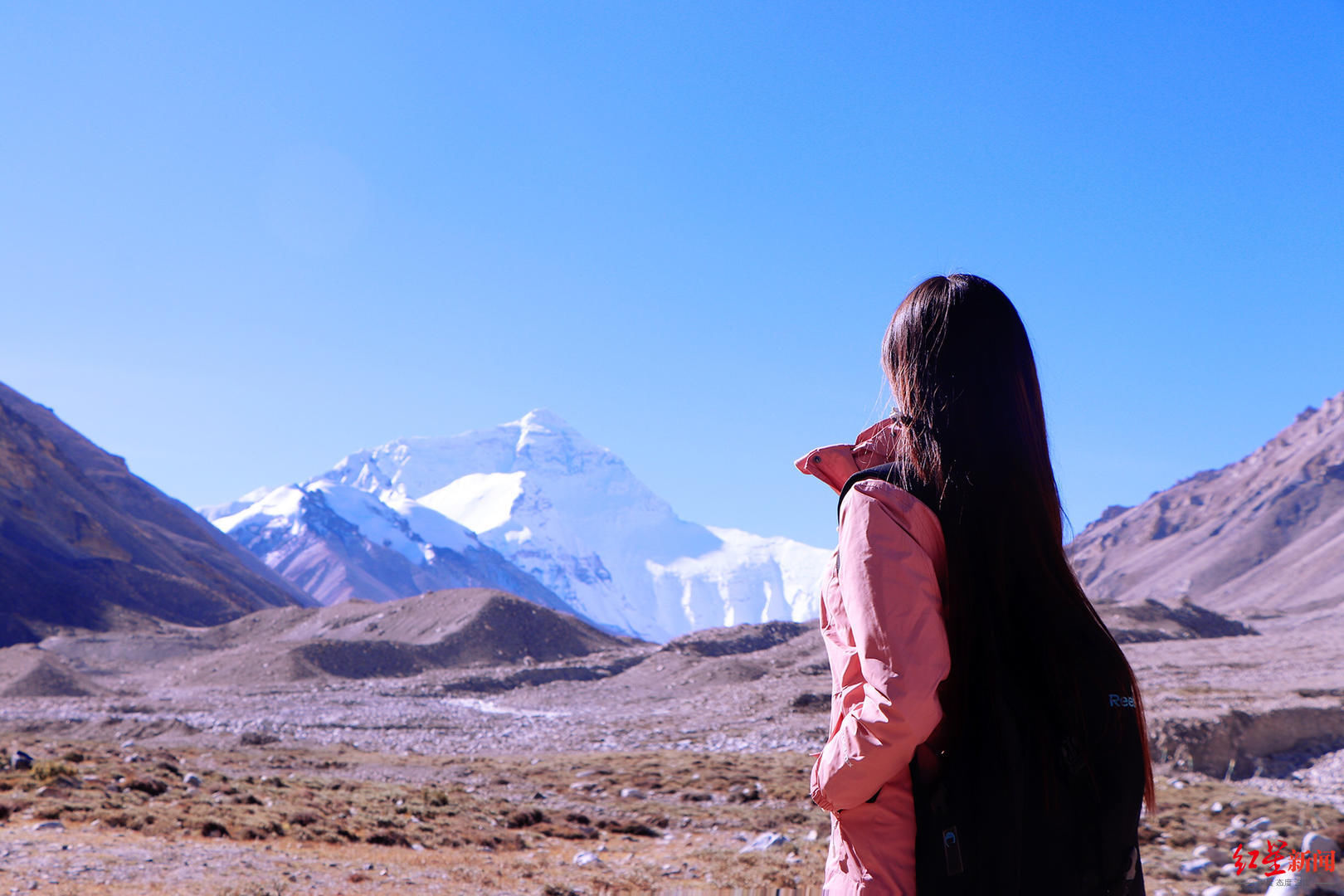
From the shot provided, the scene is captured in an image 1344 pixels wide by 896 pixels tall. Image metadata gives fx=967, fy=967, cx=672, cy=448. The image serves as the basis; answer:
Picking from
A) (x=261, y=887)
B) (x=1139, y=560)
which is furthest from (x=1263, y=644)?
(x=1139, y=560)

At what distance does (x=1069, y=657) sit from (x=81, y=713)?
119ft

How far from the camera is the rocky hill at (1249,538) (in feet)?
318

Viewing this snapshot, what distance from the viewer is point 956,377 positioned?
6.91 ft

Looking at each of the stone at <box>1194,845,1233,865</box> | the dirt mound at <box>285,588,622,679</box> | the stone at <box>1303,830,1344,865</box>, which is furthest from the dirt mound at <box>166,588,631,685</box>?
the stone at <box>1303,830,1344,865</box>

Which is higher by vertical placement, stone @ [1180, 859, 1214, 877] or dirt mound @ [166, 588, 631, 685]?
stone @ [1180, 859, 1214, 877]

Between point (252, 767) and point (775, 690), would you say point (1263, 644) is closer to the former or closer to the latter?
point (775, 690)

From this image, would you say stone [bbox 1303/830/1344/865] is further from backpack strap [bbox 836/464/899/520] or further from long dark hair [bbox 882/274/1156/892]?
backpack strap [bbox 836/464/899/520]

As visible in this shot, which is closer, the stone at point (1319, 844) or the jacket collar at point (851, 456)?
the jacket collar at point (851, 456)

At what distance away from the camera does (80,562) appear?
79062mm

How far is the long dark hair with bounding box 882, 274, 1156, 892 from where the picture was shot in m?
1.87

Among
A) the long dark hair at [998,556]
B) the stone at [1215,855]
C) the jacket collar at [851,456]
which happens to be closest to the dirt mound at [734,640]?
the stone at [1215,855]

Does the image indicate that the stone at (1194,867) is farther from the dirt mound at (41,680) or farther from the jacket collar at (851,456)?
Answer: the dirt mound at (41,680)

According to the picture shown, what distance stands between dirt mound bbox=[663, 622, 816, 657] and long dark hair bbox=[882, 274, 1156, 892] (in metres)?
51.2

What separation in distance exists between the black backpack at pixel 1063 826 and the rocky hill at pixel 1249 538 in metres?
83.2
